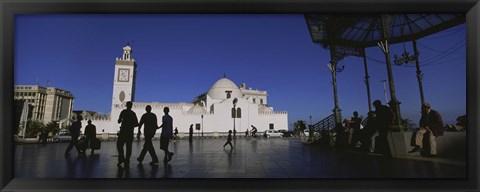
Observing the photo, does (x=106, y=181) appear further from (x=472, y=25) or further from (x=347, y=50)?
(x=347, y=50)

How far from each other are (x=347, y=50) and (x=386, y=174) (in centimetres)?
591

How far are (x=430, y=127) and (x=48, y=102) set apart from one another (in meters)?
8.55

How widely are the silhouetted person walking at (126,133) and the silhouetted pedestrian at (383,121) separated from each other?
504cm

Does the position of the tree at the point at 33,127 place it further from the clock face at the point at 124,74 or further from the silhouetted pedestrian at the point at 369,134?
the clock face at the point at 124,74

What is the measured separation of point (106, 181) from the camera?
190 inches

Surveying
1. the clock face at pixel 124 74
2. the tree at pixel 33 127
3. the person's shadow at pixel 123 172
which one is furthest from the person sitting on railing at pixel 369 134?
the clock face at pixel 124 74

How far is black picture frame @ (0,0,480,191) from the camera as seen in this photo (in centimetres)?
471

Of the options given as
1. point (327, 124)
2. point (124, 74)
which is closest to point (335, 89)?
point (327, 124)

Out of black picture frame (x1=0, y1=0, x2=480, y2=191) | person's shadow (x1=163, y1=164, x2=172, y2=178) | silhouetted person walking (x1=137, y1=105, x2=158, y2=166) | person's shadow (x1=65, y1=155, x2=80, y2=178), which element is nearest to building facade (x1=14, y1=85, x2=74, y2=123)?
person's shadow (x1=65, y1=155, x2=80, y2=178)

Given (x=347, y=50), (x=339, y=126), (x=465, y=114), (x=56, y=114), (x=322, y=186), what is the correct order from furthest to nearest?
(x=347, y=50), (x=339, y=126), (x=56, y=114), (x=465, y=114), (x=322, y=186)

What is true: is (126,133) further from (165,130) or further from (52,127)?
(52,127)
